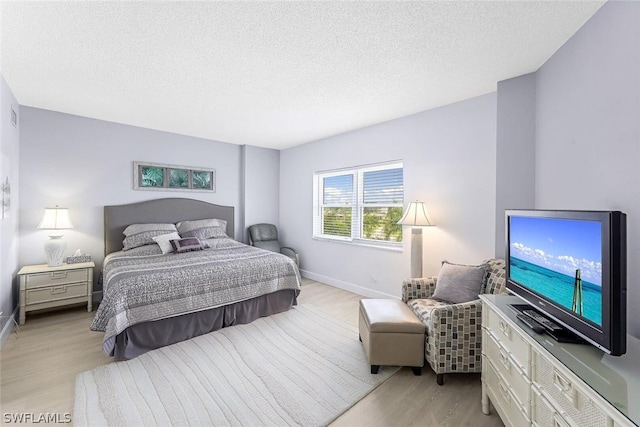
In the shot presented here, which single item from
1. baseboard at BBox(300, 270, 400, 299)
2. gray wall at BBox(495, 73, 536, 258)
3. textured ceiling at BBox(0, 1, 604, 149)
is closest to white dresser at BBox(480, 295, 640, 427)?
gray wall at BBox(495, 73, 536, 258)

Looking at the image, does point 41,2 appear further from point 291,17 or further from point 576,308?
point 576,308

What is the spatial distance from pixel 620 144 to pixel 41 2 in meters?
3.49

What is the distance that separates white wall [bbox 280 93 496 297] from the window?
171 millimetres

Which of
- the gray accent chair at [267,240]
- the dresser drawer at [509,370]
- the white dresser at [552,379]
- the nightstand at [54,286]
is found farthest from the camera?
the gray accent chair at [267,240]

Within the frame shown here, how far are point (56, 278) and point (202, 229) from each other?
178 cm

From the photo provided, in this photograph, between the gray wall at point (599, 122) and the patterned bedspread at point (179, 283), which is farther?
the patterned bedspread at point (179, 283)

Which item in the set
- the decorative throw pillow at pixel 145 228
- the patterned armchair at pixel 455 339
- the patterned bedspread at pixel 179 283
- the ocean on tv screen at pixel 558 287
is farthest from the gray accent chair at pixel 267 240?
the ocean on tv screen at pixel 558 287

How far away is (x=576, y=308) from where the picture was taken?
1271 millimetres

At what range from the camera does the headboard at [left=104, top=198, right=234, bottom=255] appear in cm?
392

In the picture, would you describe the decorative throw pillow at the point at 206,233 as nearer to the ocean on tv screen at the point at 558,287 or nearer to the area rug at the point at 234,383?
the area rug at the point at 234,383

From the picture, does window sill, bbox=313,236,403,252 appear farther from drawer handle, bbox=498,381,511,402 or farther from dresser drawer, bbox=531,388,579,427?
dresser drawer, bbox=531,388,579,427

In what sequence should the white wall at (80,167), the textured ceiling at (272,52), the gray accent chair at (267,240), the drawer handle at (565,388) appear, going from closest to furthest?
the drawer handle at (565,388), the textured ceiling at (272,52), the white wall at (80,167), the gray accent chair at (267,240)

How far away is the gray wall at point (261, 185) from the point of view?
5320mm

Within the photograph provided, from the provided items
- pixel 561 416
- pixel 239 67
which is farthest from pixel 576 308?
pixel 239 67
